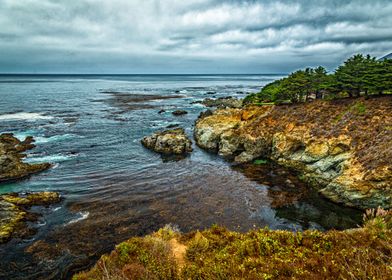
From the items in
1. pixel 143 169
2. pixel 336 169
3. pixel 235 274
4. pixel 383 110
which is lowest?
pixel 143 169

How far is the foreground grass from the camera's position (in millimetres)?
8180

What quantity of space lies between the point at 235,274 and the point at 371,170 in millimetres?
19475

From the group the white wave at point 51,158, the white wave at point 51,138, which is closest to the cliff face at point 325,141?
the white wave at point 51,158

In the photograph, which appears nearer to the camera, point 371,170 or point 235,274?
point 235,274

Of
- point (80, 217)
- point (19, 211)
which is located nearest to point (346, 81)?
point (80, 217)

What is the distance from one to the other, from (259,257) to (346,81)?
105ft

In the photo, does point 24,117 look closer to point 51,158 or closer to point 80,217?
point 51,158

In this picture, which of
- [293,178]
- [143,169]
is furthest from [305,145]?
[143,169]

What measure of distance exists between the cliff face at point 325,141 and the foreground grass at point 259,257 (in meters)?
9.34

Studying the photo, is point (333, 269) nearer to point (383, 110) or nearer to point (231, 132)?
point (383, 110)

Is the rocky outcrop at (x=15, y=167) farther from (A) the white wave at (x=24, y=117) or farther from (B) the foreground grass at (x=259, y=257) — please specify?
(A) the white wave at (x=24, y=117)

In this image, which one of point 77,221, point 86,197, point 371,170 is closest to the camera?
point 77,221

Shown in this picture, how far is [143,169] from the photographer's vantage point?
106 ft

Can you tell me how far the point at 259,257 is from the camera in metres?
10.0
